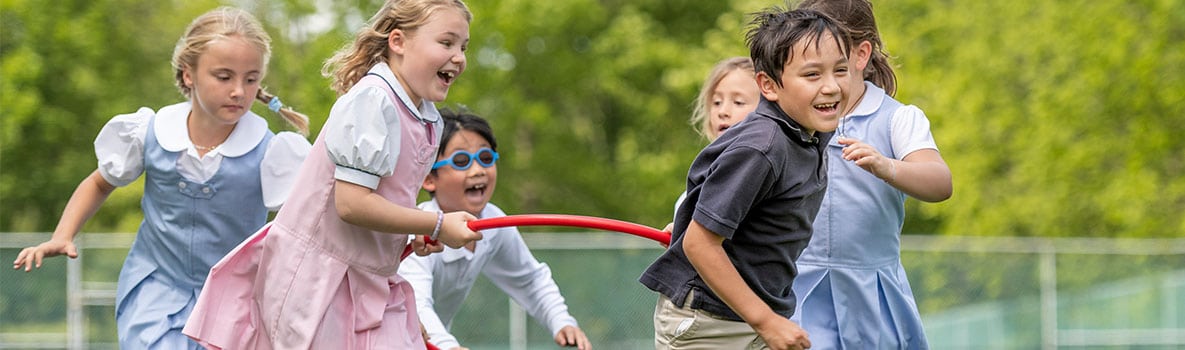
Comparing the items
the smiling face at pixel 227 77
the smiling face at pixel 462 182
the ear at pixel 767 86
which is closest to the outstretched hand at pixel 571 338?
the smiling face at pixel 462 182

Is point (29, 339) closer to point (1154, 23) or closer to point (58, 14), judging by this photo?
point (1154, 23)

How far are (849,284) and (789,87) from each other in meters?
1.04

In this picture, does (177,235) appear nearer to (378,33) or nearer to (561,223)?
(378,33)

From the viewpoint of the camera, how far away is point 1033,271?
14.8 meters

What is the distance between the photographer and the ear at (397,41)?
14.5 ft

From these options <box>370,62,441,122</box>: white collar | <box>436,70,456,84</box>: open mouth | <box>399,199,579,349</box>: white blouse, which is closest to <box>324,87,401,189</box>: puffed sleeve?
<box>370,62,441,122</box>: white collar

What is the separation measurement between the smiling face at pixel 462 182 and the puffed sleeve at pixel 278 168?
2.43ft

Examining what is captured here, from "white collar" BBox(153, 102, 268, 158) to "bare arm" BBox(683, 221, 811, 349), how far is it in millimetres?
1992

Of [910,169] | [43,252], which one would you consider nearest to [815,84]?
[910,169]

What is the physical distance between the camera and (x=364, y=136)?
407 centimetres

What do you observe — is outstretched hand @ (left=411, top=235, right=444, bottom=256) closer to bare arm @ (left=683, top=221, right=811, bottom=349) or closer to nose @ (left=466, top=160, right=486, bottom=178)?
bare arm @ (left=683, top=221, right=811, bottom=349)

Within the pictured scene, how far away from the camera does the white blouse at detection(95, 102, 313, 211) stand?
5.21 metres

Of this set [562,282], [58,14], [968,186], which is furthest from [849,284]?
[58,14]

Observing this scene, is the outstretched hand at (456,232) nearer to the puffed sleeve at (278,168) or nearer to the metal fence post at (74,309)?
the puffed sleeve at (278,168)
